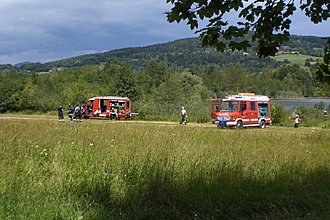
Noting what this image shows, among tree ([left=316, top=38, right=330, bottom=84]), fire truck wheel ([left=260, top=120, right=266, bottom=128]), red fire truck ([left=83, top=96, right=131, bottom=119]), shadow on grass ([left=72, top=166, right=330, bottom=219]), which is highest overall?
tree ([left=316, top=38, right=330, bottom=84])

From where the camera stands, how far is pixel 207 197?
690cm

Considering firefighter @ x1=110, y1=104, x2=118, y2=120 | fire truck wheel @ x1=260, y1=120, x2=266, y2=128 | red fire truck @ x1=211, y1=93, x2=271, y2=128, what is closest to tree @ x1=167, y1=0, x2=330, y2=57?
red fire truck @ x1=211, y1=93, x2=271, y2=128

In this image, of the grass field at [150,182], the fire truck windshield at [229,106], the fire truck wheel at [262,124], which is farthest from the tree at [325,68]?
the fire truck wheel at [262,124]

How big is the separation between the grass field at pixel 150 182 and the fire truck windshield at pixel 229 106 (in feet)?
72.4

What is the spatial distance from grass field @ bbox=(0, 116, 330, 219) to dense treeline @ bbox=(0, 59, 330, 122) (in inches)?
82.6

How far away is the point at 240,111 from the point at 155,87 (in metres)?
69.8

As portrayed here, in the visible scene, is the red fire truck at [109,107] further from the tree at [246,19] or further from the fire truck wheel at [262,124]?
the tree at [246,19]

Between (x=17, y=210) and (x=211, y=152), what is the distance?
5424mm

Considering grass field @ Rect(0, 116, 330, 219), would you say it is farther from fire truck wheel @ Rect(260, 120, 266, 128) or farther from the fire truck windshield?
fire truck wheel @ Rect(260, 120, 266, 128)

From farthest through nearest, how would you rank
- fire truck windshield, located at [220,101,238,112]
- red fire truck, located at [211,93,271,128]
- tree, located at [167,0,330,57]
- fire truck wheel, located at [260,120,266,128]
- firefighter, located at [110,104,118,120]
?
firefighter, located at [110,104,118,120] → fire truck wheel, located at [260,120,266,128] → fire truck windshield, located at [220,101,238,112] → red fire truck, located at [211,93,271,128] → tree, located at [167,0,330,57]

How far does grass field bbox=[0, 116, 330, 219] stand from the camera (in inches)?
241

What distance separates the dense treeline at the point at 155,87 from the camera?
48656 millimetres

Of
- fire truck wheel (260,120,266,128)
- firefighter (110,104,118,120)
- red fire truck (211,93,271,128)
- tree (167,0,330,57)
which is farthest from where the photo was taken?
firefighter (110,104,118,120)

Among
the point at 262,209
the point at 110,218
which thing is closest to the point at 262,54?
the point at 262,209
